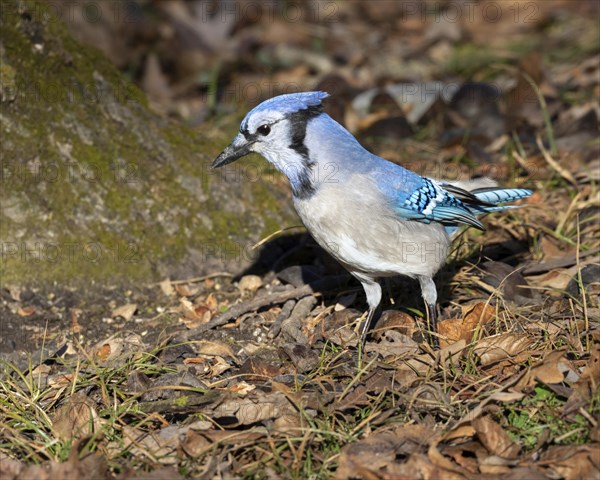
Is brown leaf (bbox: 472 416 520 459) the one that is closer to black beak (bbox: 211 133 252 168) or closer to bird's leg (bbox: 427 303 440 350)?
bird's leg (bbox: 427 303 440 350)

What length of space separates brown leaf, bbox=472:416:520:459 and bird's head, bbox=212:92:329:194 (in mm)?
1391

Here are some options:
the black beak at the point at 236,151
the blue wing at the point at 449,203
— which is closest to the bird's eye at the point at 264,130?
the black beak at the point at 236,151

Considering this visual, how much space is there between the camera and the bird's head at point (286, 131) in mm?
3820

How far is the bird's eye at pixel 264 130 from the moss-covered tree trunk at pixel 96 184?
42.1 inches

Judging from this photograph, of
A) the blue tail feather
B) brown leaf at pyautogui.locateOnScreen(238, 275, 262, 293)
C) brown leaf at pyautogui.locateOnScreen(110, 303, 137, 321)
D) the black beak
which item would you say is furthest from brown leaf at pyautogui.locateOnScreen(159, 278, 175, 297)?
the blue tail feather

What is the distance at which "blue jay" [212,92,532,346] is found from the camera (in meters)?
3.81

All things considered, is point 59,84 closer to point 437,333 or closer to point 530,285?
point 437,333

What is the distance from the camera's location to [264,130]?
3.87 meters

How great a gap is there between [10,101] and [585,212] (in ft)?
10.9

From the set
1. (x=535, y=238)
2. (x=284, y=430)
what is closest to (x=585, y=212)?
(x=535, y=238)

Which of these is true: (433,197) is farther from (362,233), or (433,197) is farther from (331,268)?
(331,268)

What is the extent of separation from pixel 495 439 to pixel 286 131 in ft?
5.56

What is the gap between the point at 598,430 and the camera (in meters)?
2.96

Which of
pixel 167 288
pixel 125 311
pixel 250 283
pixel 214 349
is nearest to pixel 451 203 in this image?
pixel 250 283
